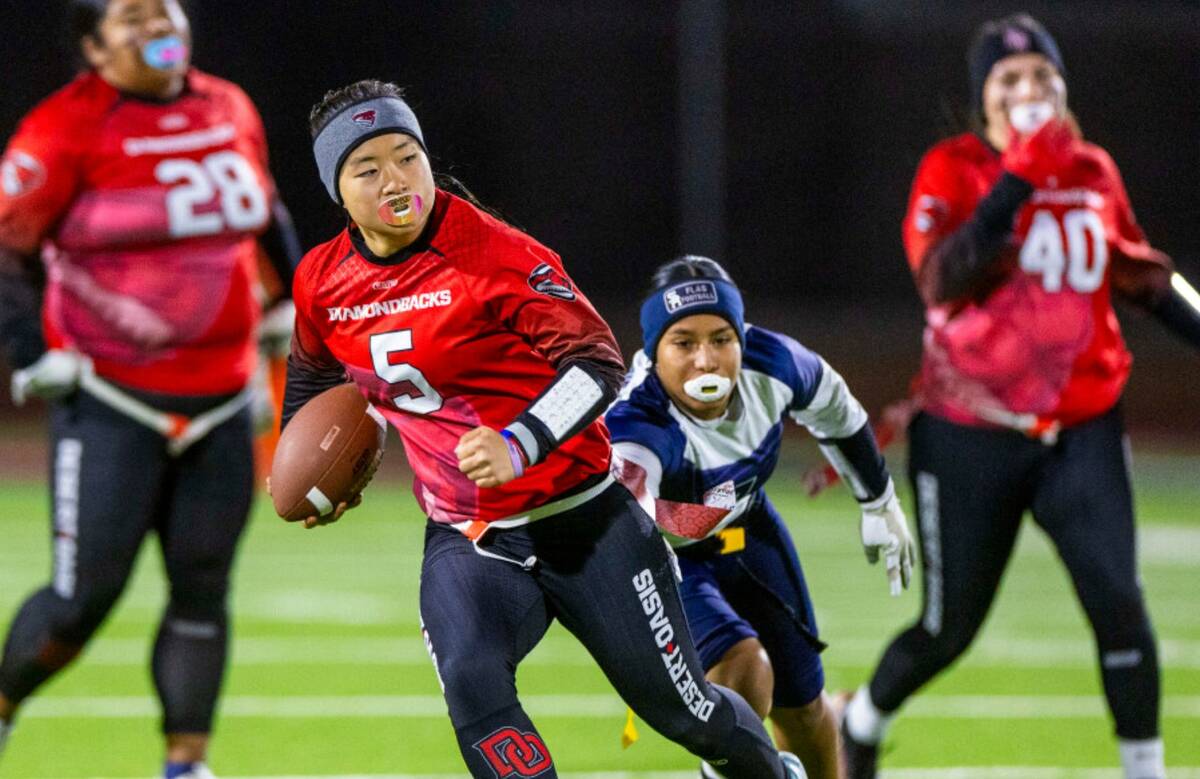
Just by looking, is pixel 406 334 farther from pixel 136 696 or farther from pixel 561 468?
pixel 136 696

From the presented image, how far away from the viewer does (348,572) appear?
32.8 feet

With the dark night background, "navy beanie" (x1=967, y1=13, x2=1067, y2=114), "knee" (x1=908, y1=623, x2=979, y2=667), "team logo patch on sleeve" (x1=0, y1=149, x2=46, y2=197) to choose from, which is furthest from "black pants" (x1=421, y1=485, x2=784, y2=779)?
the dark night background

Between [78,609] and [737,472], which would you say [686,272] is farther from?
[78,609]

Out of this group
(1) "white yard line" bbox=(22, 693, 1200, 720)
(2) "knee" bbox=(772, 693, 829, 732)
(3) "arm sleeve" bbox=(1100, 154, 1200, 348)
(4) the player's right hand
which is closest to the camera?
(2) "knee" bbox=(772, 693, 829, 732)

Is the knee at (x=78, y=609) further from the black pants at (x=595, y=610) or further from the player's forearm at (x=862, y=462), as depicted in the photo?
the player's forearm at (x=862, y=462)

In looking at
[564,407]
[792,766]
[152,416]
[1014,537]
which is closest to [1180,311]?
[1014,537]

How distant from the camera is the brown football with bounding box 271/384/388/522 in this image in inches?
158

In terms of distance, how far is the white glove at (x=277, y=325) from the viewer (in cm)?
582

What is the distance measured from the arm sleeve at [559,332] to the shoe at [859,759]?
181cm

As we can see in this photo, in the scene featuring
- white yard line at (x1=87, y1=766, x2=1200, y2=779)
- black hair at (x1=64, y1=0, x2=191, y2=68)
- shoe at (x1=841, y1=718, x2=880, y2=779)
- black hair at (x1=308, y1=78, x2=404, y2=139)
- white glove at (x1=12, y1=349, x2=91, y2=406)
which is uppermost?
black hair at (x1=308, y1=78, x2=404, y2=139)

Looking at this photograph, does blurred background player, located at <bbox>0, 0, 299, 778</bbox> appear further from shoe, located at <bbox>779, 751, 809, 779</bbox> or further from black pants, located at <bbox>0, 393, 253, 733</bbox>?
shoe, located at <bbox>779, 751, 809, 779</bbox>

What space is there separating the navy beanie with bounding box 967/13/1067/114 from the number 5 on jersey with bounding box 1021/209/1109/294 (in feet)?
1.36

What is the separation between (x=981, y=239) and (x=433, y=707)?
282 centimetres

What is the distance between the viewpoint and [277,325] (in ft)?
19.1
